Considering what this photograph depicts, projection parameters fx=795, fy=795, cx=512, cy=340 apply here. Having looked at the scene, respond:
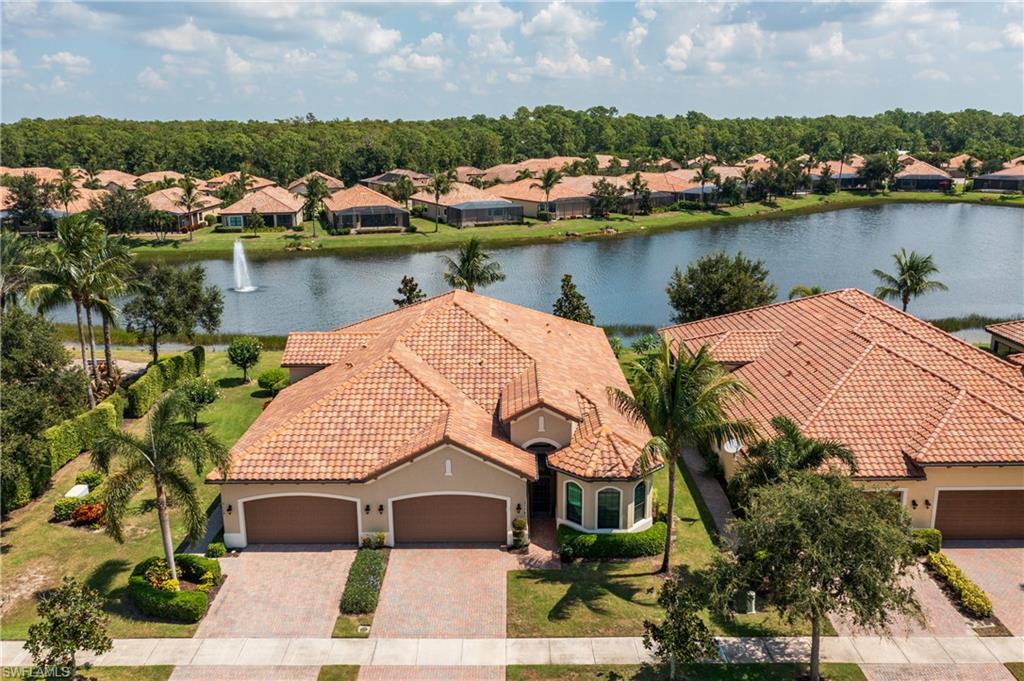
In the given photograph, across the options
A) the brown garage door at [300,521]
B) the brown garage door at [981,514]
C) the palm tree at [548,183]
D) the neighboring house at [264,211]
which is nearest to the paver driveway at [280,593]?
the brown garage door at [300,521]

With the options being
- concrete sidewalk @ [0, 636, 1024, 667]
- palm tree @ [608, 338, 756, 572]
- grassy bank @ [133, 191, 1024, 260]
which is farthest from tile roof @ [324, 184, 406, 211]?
concrete sidewalk @ [0, 636, 1024, 667]

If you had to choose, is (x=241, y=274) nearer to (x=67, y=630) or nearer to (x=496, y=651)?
(x=67, y=630)

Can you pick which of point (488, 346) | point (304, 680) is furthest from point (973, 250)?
point (304, 680)

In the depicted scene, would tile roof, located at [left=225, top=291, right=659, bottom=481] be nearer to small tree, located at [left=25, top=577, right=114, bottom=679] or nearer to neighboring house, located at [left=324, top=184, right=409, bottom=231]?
small tree, located at [left=25, top=577, right=114, bottom=679]

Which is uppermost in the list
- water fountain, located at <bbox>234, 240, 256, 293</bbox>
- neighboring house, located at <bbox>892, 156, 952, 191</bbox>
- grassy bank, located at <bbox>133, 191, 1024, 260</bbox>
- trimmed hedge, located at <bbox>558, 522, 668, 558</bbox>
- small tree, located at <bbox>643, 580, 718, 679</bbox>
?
neighboring house, located at <bbox>892, 156, 952, 191</bbox>

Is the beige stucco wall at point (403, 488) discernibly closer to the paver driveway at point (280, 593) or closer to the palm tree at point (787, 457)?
the paver driveway at point (280, 593)

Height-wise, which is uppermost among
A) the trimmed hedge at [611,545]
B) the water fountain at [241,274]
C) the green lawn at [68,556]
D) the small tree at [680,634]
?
the water fountain at [241,274]
